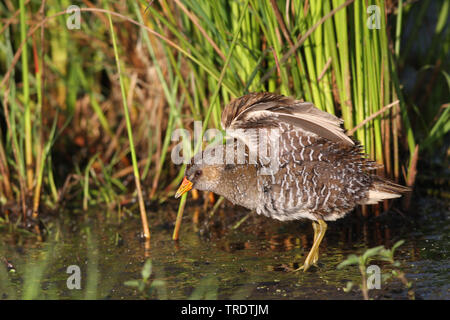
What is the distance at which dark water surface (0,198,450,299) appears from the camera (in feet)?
9.80

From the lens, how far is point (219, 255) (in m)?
3.58

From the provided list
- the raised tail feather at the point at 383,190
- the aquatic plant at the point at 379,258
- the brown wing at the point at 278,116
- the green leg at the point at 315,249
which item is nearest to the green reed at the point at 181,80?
the brown wing at the point at 278,116

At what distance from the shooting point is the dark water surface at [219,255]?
9.80 ft

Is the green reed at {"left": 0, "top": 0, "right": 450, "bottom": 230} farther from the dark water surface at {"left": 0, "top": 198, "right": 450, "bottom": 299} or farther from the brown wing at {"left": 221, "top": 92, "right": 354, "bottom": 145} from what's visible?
the dark water surface at {"left": 0, "top": 198, "right": 450, "bottom": 299}

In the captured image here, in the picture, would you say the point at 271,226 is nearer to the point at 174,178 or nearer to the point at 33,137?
the point at 174,178

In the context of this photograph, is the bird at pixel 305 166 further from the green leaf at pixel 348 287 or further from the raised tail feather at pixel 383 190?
the green leaf at pixel 348 287

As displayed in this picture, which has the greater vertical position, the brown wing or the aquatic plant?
the brown wing

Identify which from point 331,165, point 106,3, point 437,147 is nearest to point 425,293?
point 331,165

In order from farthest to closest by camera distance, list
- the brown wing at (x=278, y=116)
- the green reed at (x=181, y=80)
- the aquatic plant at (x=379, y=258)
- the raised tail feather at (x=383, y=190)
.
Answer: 1. the green reed at (x=181, y=80)
2. the raised tail feather at (x=383, y=190)
3. the brown wing at (x=278, y=116)
4. the aquatic plant at (x=379, y=258)

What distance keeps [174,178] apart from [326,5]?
2.10 m

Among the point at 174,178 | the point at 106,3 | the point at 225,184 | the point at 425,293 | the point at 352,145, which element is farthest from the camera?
the point at 174,178

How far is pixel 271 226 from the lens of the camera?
13.6 feet

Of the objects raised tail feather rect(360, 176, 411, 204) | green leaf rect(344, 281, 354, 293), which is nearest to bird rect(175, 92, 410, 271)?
raised tail feather rect(360, 176, 411, 204)

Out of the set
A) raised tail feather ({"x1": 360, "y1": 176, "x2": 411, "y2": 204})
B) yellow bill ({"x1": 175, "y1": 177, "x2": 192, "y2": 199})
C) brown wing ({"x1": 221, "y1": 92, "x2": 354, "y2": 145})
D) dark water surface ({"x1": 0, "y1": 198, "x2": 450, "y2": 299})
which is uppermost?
brown wing ({"x1": 221, "y1": 92, "x2": 354, "y2": 145})
